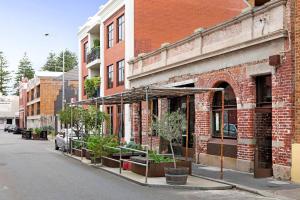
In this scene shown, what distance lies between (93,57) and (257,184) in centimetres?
2761

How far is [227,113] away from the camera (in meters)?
19.1

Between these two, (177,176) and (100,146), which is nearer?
(177,176)

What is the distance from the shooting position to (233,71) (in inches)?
714

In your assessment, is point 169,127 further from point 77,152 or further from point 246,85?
point 77,152

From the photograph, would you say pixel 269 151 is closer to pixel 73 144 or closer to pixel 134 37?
pixel 73 144

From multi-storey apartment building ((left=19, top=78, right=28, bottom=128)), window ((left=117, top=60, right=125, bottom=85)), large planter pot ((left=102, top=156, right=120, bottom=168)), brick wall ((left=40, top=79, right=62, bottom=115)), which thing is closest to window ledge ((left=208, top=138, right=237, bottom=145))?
large planter pot ((left=102, top=156, right=120, bottom=168))

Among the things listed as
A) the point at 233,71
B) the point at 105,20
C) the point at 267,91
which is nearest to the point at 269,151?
the point at 267,91

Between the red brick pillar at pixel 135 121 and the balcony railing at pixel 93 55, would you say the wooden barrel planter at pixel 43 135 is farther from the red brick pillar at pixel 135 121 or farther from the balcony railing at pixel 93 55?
the red brick pillar at pixel 135 121

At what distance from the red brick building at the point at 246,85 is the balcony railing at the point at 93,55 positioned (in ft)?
53.0

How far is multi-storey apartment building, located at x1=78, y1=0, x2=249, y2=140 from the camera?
30.4m

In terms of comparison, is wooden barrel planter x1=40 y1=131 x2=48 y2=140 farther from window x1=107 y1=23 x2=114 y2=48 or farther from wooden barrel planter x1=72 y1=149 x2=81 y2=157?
wooden barrel planter x1=72 y1=149 x2=81 y2=157

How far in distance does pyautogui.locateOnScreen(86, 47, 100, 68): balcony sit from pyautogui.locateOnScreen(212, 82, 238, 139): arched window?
19.8m

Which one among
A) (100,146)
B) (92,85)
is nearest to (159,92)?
(100,146)

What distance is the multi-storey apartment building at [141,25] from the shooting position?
30.4 metres
